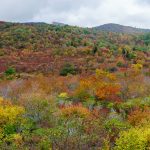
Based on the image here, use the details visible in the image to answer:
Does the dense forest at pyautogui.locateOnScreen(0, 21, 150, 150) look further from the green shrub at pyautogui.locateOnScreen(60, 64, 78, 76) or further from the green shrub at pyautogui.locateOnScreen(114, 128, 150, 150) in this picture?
the green shrub at pyautogui.locateOnScreen(60, 64, 78, 76)

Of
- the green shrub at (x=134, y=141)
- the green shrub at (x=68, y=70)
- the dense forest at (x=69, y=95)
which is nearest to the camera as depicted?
the green shrub at (x=134, y=141)

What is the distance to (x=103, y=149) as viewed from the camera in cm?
3000

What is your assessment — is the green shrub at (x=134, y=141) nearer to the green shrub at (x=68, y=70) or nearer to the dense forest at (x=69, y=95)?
the dense forest at (x=69, y=95)

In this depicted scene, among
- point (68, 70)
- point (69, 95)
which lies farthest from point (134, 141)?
point (68, 70)

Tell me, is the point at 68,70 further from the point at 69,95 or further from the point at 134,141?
the point at 134,141

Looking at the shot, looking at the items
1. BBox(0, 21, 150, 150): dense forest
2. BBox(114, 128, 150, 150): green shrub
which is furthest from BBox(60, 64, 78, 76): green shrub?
BBox(114, 128, 150, 150): green shrub

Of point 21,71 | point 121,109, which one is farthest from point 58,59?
point 121,109

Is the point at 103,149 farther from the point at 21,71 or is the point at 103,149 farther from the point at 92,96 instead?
the point at 21,71

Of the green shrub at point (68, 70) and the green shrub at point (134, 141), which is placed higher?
the green shrub at point (134, 141)

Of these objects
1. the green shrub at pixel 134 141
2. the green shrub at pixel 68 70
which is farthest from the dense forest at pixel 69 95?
the green shrub at pixel 68 70

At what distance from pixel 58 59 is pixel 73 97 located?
55920mm

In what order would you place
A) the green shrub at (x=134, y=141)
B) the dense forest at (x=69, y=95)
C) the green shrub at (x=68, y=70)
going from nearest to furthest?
1. the green shrub at (x=134, y=141)
2. the dense forest at (x=69, y=95)
3. the green shrub at (x=68, y=70)

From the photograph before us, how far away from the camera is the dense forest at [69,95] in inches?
1310

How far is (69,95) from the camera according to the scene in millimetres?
66250
